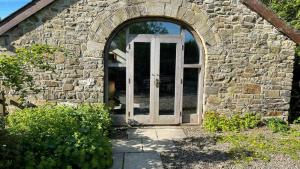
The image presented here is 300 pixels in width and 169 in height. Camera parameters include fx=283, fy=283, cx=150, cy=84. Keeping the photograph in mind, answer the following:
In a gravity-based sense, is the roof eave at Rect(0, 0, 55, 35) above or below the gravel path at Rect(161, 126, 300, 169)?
above

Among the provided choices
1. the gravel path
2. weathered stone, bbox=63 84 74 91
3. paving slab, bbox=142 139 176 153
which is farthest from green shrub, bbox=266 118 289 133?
weathered stone, bbox=63 84 74 91

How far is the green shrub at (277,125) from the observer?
770 centimetres

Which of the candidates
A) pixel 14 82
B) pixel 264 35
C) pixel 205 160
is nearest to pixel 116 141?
pixel 205 160

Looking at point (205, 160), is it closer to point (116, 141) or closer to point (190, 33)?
point (116, 141)

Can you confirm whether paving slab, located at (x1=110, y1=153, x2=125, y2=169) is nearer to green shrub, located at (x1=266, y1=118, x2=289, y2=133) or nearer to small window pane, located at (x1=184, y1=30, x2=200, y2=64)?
small window pane, located at (x1=184, y1=30, x2=200, y2=64)

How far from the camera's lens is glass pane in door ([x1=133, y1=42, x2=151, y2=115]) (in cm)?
A: 764

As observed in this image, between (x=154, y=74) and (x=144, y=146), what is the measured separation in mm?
2120

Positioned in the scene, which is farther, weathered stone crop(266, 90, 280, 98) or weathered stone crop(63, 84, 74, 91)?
weathered stone crop(266, 90, 280, 98)

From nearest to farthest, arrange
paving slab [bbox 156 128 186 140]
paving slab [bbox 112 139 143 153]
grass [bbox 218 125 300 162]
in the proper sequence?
1. grass [bbox 218 125 300 162]
2. paving slab [bbox 112 139 143 153]
3. paving slab [bbox 156 128 186 140]

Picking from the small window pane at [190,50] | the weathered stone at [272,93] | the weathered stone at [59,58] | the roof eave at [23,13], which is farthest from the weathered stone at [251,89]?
the roof eave at [23,13]

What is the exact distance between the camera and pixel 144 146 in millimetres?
6477

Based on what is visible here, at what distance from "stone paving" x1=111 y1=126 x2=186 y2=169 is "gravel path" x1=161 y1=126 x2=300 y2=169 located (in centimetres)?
23

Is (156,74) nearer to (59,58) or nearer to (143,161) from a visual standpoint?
(59,58)

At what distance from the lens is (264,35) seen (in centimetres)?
766
